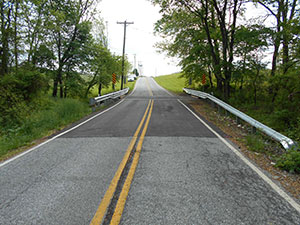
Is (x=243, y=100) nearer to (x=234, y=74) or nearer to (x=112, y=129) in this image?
(x=234, y=74)

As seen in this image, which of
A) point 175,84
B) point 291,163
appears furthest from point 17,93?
point 175,84

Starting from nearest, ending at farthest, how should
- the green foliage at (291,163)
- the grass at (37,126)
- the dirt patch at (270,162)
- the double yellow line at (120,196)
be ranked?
1. the double yellow line at (120,196)
2. the dirt patch at (270,162)
3. the green foliage at (291,163)
4. the grass at (37,126)

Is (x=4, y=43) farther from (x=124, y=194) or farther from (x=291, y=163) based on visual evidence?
(x=291, y=163)

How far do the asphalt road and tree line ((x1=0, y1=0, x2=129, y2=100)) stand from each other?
274 inches

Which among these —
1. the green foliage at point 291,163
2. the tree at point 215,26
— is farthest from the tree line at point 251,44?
the green foliage at point 291,163

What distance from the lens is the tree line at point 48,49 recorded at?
9.89 metres

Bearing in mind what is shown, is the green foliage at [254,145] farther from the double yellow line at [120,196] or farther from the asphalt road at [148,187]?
the double yellow line at [120,196]

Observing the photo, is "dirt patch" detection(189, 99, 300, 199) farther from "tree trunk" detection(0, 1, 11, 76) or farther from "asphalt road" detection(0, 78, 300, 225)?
"tree trunk" detection(0, 1, 11, 76)

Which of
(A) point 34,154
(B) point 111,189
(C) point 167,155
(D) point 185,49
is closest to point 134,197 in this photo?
(B) point 111,189

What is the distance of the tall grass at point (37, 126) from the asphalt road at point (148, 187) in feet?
3.80

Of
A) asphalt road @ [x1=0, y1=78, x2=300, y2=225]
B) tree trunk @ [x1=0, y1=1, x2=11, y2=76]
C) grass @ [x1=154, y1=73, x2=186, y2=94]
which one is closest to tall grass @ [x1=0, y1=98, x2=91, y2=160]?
asphalt road @ [x1=0, y1=78, x2=300, y2=225]

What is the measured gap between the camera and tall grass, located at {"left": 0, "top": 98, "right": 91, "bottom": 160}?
5536mm

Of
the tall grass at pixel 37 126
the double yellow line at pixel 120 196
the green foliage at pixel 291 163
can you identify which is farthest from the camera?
the tall grass at pixel 37 126

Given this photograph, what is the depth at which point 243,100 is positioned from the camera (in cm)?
1284
